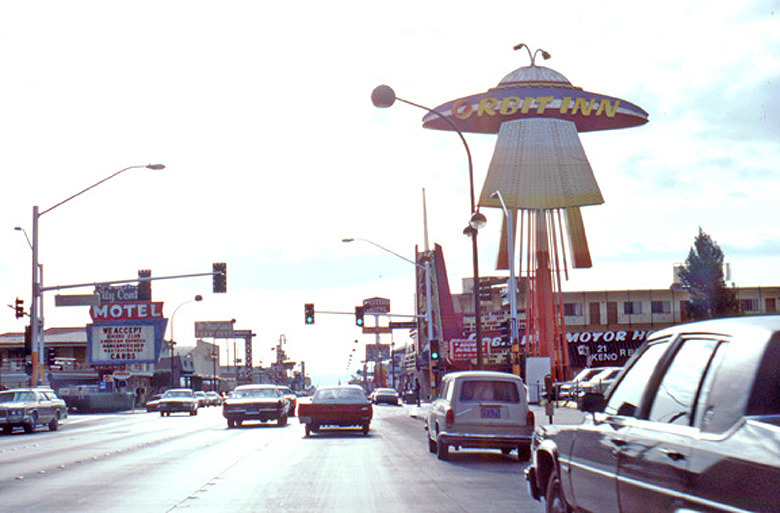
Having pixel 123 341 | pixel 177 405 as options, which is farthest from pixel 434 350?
pixel 123 341

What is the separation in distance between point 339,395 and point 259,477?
13572 mm

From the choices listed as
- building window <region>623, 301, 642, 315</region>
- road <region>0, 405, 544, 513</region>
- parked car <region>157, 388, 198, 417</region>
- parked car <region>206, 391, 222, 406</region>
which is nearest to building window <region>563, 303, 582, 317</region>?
building window <region>623, 301, 642, 315</region>

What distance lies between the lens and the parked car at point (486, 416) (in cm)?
1967

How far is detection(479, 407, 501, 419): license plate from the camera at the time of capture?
64.6ft

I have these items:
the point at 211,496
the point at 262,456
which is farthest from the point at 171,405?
the point at 211,496

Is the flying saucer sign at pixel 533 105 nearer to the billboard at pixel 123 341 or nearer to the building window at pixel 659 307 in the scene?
the billboard at pixel 123 341

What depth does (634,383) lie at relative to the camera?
6.08 metres

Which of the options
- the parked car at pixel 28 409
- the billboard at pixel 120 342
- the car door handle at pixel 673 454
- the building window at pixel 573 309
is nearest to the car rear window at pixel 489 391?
the car door handle at pixel 673 454

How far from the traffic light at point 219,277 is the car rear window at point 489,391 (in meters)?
19.0

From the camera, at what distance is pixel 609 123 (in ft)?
194

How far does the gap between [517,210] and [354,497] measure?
46.5m

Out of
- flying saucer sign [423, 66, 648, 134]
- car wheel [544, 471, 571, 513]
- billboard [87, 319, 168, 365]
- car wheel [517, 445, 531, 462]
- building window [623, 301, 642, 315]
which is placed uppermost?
flying saucer sign [423, 66, 648, 134]

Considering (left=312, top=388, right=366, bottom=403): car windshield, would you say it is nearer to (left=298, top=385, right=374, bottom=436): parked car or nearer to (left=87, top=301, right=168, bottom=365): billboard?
(left=298, top=385, right=374, bottom=436): parked car

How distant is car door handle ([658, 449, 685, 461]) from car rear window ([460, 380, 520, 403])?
1507 cm
